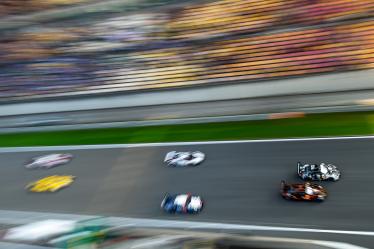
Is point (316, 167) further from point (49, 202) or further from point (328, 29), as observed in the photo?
point (49, 202)

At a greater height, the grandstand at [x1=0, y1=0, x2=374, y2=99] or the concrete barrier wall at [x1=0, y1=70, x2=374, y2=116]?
the grandstand at [x1=0, y1=0, x2=374, y2=99]

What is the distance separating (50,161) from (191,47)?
253 inches

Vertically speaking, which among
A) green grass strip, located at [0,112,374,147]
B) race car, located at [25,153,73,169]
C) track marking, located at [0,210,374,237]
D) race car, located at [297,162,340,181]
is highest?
green grass strip, located at [0,112,374,147]

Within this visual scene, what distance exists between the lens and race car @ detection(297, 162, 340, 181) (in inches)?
342

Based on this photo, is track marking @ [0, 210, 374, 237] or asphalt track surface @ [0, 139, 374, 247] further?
asphalt track surface @ [0, 139, 374, 247]

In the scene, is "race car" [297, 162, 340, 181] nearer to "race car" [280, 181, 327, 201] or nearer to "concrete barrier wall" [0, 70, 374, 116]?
"race car" [280, 181, 327, 201]

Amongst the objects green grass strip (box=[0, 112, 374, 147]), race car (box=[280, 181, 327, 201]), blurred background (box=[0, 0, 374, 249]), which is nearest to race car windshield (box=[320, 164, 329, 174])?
race car (box=[280, 181, 327, 201])

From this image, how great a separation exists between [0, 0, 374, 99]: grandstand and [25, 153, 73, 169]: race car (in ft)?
10.3

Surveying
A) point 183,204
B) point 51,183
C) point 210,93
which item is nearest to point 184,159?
point 183,204

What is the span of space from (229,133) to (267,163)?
193cm

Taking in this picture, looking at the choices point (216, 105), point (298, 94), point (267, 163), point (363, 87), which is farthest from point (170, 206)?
point (363, 87)

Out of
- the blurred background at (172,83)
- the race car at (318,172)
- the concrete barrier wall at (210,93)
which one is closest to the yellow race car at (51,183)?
the blurred background at (172,83)

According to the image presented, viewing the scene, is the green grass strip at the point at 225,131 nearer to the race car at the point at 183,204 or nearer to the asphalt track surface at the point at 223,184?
the asphalt track surface at the point at 223,184

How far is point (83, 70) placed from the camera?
14.8m
